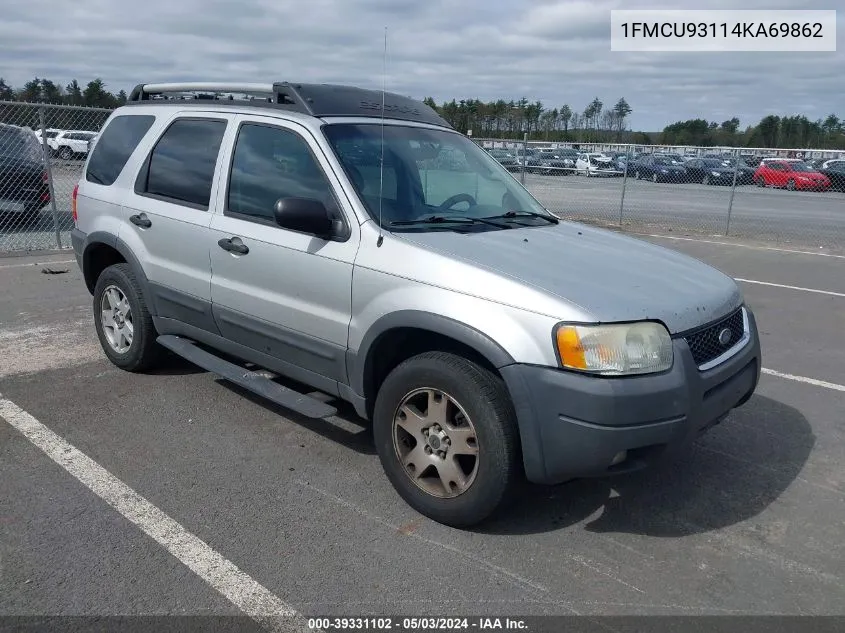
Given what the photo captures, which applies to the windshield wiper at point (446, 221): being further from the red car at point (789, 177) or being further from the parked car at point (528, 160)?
the red car at point (789, 177)

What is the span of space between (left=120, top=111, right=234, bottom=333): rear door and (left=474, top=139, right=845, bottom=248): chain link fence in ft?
30.0

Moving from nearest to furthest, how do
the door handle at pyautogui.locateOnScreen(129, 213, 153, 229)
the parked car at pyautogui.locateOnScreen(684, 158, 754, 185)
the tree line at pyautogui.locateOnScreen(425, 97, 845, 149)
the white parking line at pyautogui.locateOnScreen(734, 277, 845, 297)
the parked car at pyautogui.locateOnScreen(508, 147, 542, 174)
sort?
1. the door handle at pyautogui.locateOnScreen(129, 213, 153, 229)
2. the white parking line at pyautogui.locateOnScreen(734, 277, 845, 297)
3. the parked car at pyautogui.locateOnScreen(508, 147, 542, 174)
4. the parked car at pyautogui.locateOnScreen(684, 158, 754, 185)
5. the tree line at pyautogui.locateOnScreen(425, 97, 845, 149)

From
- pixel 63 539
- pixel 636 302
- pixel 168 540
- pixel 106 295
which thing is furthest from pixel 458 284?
pixel 106 295

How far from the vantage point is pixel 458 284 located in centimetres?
337

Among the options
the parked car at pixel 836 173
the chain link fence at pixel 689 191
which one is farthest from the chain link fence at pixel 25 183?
the parked car at pixel 836 173

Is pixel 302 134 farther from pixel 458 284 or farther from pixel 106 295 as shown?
pixel 106 295

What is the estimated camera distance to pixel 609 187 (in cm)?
2361

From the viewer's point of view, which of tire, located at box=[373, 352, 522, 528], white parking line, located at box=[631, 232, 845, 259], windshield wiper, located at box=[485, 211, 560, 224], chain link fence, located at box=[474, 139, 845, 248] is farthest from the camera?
chain link fence, located at box=[474, 139, 845, 248]

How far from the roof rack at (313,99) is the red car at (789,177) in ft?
85.7

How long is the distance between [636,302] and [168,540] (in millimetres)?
2311

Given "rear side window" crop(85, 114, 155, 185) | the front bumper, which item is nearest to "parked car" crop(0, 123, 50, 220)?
"rear side window" crop(85, 114, 155, 185)

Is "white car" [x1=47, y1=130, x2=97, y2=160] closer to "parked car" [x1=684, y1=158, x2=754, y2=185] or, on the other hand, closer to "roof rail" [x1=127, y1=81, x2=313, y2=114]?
"roof rail" [x1=127, y1=81, x2=313, y2=114]

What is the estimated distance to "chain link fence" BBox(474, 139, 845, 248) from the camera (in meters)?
17.8

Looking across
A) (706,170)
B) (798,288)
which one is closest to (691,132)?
(706,170)
